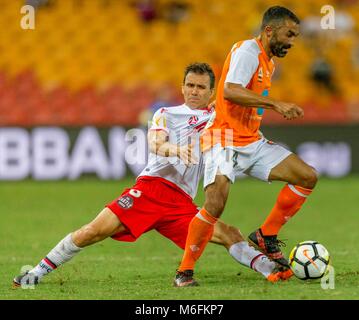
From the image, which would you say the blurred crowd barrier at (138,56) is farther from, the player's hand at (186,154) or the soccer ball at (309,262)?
the player's hand at (186,154)

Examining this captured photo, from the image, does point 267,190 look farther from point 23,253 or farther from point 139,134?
point 23,253

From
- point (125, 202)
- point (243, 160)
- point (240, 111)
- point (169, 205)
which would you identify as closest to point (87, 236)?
point (125, 202)

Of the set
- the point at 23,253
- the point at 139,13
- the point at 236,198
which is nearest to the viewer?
the point at 23,253

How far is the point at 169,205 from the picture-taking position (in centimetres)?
794

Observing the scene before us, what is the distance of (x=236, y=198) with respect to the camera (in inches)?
638

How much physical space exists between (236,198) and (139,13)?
7160 mm

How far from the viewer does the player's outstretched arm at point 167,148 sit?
7172 mm

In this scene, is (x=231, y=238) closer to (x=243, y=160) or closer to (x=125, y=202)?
(x=243, y=160)

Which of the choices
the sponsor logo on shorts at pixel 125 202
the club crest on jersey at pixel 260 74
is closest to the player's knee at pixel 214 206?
the sponsor logo on shorts at pixel 125 202

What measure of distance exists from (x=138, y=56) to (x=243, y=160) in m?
13.6

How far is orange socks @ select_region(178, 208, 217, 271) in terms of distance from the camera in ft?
24.5
